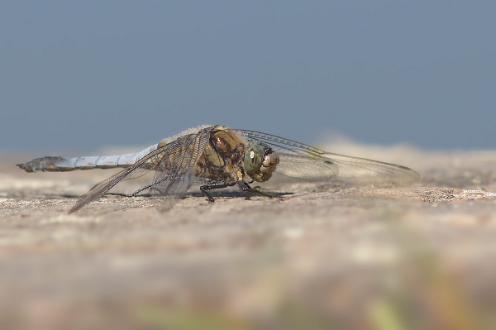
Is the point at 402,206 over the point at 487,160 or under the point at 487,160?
under

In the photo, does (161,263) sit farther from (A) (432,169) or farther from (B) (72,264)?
(A) (432,169)

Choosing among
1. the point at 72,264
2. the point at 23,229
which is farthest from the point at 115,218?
the point at 72,264

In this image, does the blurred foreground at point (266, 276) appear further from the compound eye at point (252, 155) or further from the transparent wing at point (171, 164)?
the compound eye at point (252, 155)

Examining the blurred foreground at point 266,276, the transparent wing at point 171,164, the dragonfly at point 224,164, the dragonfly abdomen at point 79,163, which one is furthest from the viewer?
the dragonfly abdomen at point 79,163

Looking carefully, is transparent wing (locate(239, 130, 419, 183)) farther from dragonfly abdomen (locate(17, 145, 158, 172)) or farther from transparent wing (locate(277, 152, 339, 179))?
dragonfly abdomen (locate(17, 145, 158, 172))

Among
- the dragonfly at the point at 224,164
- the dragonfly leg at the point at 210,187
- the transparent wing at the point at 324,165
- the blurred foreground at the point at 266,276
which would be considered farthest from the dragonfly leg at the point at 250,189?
the blurred foreground at the point at 266,276
